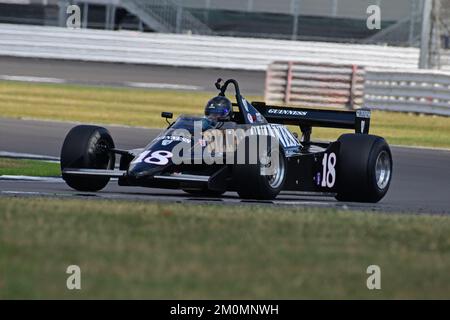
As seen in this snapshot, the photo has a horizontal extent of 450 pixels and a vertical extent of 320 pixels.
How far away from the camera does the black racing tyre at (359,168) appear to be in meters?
12.8

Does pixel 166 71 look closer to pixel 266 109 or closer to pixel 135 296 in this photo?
pixel 266 109

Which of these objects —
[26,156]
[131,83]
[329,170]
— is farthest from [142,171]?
[131,83]

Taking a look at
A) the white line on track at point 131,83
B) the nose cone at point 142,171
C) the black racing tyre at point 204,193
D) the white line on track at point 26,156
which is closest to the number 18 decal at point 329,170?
the black racing tyre at point 204,193

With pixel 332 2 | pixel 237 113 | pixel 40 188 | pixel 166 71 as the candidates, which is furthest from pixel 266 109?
pixel 332 2

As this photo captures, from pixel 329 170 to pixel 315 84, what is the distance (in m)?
17.7

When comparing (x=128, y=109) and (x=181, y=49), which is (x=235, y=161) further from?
(x=181, y=49)

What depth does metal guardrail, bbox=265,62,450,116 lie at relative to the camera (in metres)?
28.0

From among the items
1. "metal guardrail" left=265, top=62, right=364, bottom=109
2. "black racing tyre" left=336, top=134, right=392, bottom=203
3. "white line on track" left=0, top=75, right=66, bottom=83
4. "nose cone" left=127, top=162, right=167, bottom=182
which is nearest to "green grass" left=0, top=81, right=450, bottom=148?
"white line on track" left=0, top=75, right=66, bottom=83

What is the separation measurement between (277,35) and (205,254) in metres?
33.2

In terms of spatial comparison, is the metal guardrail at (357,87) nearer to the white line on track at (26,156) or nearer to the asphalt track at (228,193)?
the asphalt track at (228,193)

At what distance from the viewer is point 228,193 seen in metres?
13.9

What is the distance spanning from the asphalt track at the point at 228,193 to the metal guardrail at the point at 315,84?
811 cm

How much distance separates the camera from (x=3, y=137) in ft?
65.6
